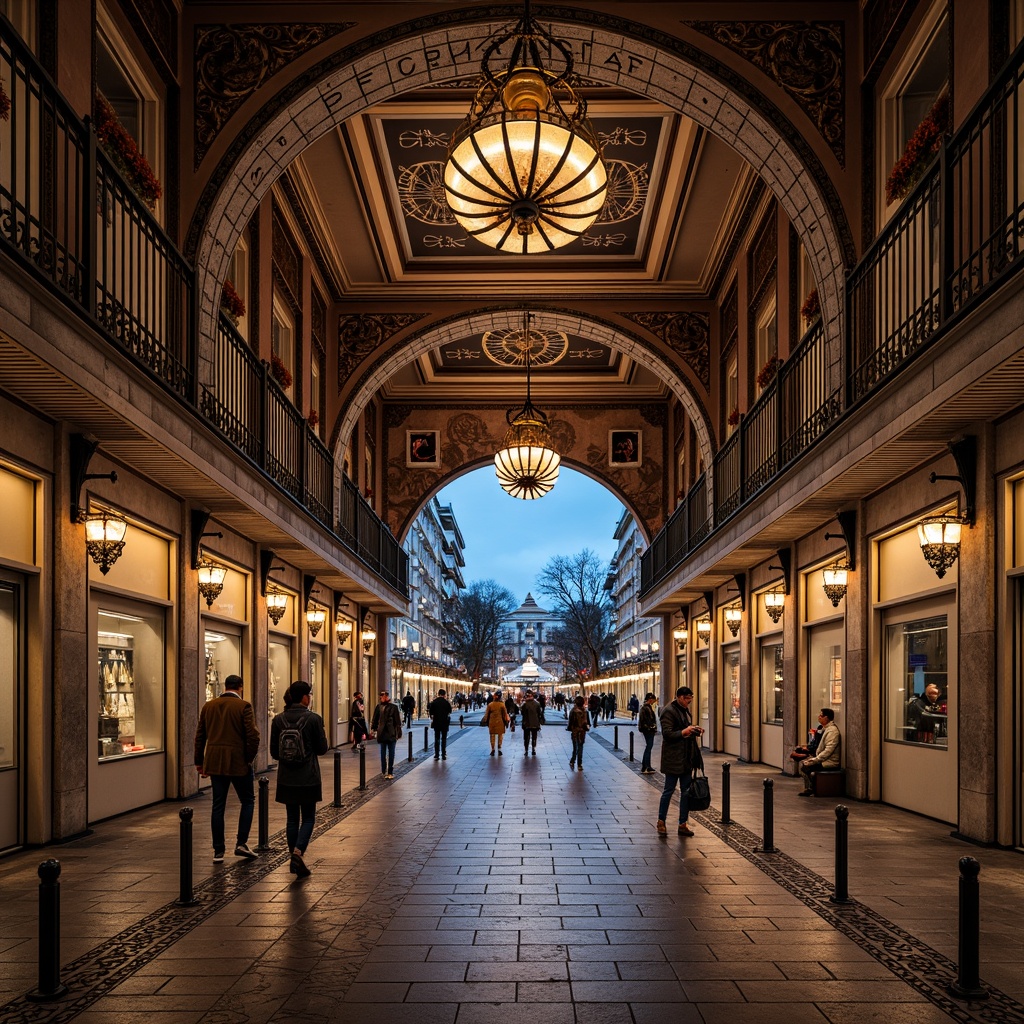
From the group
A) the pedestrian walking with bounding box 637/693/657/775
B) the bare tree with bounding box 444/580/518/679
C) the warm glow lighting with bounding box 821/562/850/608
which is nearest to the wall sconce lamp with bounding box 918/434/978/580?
the warm glow lighting with bounding box 821/562/850/608

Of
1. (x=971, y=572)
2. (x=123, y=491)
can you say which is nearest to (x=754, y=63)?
(x=971, y=572)

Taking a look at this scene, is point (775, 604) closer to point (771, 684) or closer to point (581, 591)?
point (771, 684)

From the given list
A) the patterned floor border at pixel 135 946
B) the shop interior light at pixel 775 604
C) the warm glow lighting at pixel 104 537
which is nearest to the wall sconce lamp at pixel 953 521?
the patterned floor border at pixel 135 946

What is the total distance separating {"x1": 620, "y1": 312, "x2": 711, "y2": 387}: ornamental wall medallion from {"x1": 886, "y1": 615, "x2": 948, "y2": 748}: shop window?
11512 millimetres

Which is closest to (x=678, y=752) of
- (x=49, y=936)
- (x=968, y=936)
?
(x=968, y=936)

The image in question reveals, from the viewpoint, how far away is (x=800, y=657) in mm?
17297

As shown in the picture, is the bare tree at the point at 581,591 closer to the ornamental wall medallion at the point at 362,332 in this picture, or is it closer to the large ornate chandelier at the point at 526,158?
the ornamental wall medallion at the point at 362,332

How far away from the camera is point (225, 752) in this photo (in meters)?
9.30

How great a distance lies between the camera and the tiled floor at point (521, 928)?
5.35m

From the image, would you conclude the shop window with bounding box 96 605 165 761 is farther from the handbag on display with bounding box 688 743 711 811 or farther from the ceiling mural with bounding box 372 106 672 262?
the ceiling mural with bounding box 372 106 672 262

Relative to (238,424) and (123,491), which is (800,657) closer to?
(238,424)

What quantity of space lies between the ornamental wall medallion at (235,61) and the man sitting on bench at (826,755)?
10.7m

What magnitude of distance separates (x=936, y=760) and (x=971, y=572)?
2.56 metres

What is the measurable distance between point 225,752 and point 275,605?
9.13 meters
